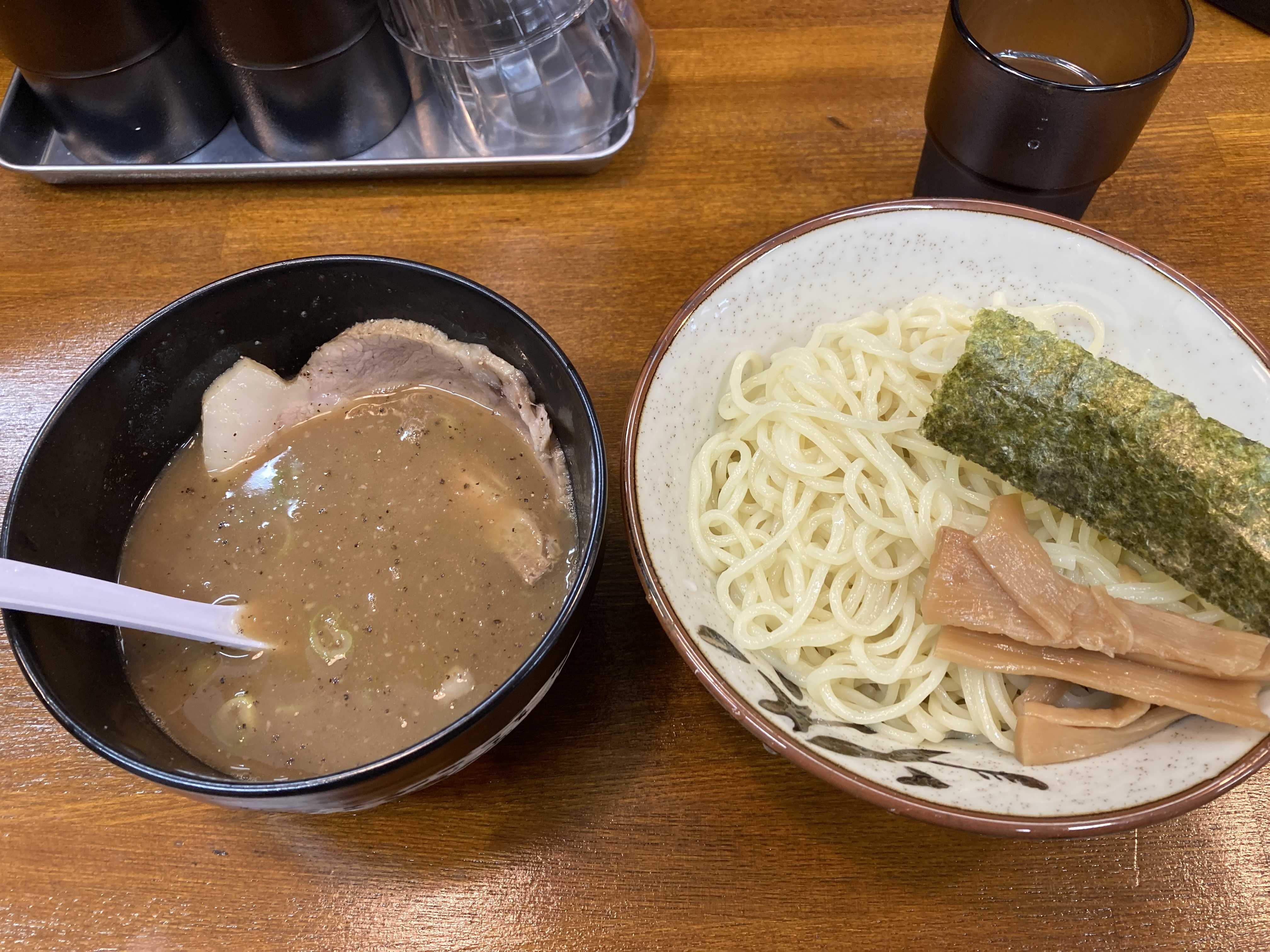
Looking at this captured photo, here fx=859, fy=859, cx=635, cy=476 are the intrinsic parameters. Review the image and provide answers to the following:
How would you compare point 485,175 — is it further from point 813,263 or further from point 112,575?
point 112,575

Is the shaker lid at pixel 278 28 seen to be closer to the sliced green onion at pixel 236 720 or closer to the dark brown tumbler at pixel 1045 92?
the dark brown tumbler at pixel 1045 92

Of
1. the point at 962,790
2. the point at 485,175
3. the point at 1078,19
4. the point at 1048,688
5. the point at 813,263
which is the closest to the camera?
the point at 962,790

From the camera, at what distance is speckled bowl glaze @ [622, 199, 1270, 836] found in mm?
1029

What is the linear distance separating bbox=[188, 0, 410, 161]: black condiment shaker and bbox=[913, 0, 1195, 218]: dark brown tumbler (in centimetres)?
120

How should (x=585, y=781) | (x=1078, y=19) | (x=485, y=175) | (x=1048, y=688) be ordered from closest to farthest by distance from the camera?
(x=1048, y=688) → (x=585, y=781) → (x=1078, y=19) → (x=485, y=175)

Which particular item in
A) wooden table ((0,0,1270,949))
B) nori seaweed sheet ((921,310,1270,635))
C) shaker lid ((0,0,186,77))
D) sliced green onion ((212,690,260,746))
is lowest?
wooden table ((0,0,1270,949))

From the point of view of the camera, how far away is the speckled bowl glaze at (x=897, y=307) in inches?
40.5

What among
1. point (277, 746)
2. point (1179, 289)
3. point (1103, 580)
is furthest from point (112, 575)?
point (1179, 289)

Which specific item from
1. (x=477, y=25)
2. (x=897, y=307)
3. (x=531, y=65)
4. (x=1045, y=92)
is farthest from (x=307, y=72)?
(x=1045, y=92)

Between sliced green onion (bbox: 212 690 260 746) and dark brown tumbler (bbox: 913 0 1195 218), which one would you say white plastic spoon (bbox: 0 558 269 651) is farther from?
dark brown tumbler (bbox: 913 0 1195 218)

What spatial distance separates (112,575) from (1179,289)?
5.84 ft

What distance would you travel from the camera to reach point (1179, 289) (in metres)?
1.38

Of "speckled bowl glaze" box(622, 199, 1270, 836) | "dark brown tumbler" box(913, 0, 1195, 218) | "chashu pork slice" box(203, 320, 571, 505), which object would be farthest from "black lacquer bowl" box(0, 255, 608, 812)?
"dark brown tumbler" box(913, 0, 1195, 218)

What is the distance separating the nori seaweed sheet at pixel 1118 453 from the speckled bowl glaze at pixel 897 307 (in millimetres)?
208
